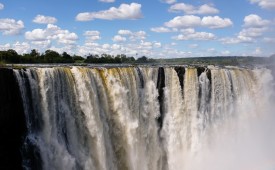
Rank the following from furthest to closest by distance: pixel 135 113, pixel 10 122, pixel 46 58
A: 1. pixel 46 58
2. pixel 135 113
3. pixel 10 122

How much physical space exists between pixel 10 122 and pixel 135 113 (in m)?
6.88

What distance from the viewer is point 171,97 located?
77.2ft

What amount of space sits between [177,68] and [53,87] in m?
9.30

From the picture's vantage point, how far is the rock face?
15.0m

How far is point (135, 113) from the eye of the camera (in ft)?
68.2

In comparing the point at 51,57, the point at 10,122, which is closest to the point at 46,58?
the point at 51,57

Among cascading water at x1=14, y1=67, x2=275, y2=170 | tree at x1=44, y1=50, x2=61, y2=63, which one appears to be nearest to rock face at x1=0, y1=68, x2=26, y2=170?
cascading water at x1=14, y1=67, x2=275, y2=170

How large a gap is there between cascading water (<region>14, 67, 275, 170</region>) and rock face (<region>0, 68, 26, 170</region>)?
215mm

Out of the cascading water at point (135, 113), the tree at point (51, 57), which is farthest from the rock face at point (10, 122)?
the tree at point (51, 57)

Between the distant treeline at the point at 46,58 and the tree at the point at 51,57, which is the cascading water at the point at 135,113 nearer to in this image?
the distant treeline at the point at 46,58

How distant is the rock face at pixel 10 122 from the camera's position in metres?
15.0

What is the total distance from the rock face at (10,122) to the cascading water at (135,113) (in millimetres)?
215

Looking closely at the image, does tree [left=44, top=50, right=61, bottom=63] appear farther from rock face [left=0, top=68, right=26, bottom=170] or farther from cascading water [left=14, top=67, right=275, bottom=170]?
rock face [left=0, top=68, right=26, bottom=170]

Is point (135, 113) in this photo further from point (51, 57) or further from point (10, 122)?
point (51, 57)
